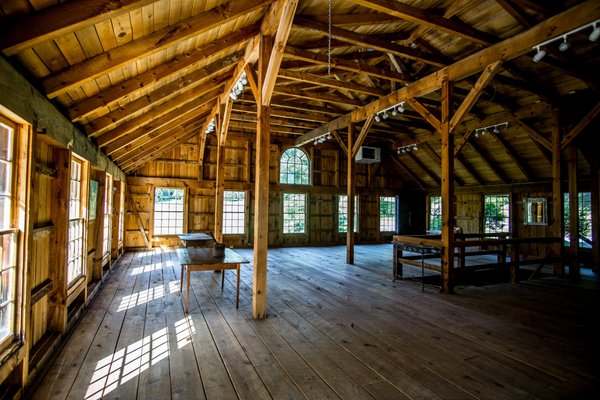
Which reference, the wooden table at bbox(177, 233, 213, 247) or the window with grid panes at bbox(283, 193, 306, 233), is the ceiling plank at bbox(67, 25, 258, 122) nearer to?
the wooden table at bbox(177, 233, 213, 247)

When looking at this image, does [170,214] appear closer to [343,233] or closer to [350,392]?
[343,233]

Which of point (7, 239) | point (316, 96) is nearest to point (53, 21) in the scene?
point (7, 239)

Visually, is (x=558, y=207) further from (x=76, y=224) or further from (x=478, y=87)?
(x=76, y=224)

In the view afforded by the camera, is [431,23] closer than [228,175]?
Yes

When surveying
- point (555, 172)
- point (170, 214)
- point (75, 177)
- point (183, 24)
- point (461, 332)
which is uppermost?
point (183, 24)

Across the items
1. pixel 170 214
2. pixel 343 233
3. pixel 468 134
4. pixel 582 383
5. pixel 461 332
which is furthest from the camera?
pixel 343 233

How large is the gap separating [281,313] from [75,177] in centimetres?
322

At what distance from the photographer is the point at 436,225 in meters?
12.9

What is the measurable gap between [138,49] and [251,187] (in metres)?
8.12

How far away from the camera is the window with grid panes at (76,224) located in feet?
12.9

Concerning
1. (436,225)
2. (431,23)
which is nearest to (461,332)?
(431,23)

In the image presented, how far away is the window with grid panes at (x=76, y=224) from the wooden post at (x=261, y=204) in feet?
7.44

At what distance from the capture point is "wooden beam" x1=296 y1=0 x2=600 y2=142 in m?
3.71

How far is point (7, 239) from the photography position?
2.20 meters
